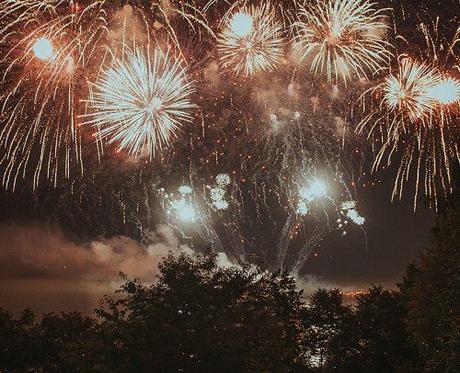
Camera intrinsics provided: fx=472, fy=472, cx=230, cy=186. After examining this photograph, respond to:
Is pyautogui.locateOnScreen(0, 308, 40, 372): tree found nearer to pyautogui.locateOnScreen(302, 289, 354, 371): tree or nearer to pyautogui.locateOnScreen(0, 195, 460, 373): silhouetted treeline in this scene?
pyautogui.locateOnScreen(0, 195, 460, 373): silhouetted treeline

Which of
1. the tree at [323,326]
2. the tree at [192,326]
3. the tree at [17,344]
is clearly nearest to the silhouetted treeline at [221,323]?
the tree at [192,326]

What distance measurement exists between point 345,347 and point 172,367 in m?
19.2

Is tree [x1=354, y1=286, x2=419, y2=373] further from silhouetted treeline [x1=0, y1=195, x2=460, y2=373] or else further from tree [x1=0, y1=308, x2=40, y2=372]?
tree [x1=0, y1=308, x2=40, y2=372]

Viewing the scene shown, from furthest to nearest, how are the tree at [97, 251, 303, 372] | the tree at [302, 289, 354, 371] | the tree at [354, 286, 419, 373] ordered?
1. the tree at [302, 289, 354, 371]
2. the tree at [354, 286, 419, 373]
3. the tree at [97, 251, 303, 372]

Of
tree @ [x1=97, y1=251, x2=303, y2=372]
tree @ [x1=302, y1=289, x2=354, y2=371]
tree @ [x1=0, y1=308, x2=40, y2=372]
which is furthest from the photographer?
tree @ [x1=302, y1=289, x2=354, y2=371]

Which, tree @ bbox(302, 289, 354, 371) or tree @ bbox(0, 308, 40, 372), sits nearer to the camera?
tree @ bbox(0, 308, 40, 372)

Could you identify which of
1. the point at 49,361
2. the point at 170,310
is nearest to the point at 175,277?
the point at 170,310

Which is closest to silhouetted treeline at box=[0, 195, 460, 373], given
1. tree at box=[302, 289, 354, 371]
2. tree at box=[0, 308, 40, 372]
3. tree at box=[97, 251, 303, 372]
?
tree at box=[97, 251, 303, 372]

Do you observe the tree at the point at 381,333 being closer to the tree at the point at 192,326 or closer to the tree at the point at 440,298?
the tree at the point at 440,298

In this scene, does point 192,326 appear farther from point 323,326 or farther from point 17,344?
point 323,326

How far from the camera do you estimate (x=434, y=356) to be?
17859 millimetres

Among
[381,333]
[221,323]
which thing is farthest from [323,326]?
[221,323]

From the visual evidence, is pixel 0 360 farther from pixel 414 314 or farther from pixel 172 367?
pixel 414 314

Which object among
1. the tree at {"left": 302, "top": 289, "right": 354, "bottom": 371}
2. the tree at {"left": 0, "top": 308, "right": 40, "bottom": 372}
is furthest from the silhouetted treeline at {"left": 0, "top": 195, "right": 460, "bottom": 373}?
the tree at {"left": 0, "top": 308, "right": 40, "bottom": 372}
